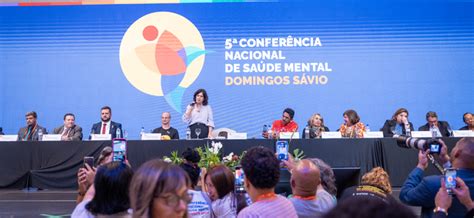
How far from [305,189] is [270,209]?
1.10 ft

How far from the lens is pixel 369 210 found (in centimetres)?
69

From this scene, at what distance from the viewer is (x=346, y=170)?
3.19m

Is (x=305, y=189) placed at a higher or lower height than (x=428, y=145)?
lower

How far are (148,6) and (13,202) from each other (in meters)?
4.07

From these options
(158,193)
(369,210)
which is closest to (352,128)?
(158,193)

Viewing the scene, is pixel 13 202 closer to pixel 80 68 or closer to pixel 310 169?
pixel 80 68

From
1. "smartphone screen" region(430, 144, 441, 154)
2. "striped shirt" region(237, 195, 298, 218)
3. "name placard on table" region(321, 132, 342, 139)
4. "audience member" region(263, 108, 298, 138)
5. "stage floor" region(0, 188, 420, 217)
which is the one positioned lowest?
"stage floor" region(0, 188, 420, 217)

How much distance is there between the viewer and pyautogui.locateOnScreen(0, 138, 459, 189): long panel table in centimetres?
600

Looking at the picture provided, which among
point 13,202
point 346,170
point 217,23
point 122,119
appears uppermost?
point 217,23

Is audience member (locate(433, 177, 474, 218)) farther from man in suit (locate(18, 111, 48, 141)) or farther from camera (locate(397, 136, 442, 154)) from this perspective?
man in suit (locate(18, 111, 48, 141))

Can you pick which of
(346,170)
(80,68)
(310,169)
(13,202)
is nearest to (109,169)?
(310,169)

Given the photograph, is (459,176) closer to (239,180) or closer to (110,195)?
(239,180)

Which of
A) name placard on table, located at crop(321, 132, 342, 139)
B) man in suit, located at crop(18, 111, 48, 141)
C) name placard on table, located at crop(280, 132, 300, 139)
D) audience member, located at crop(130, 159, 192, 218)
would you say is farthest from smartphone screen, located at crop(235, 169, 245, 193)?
man in suit, located at crop(18, 111, 48, 141)

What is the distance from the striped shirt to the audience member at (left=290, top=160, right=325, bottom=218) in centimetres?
23
